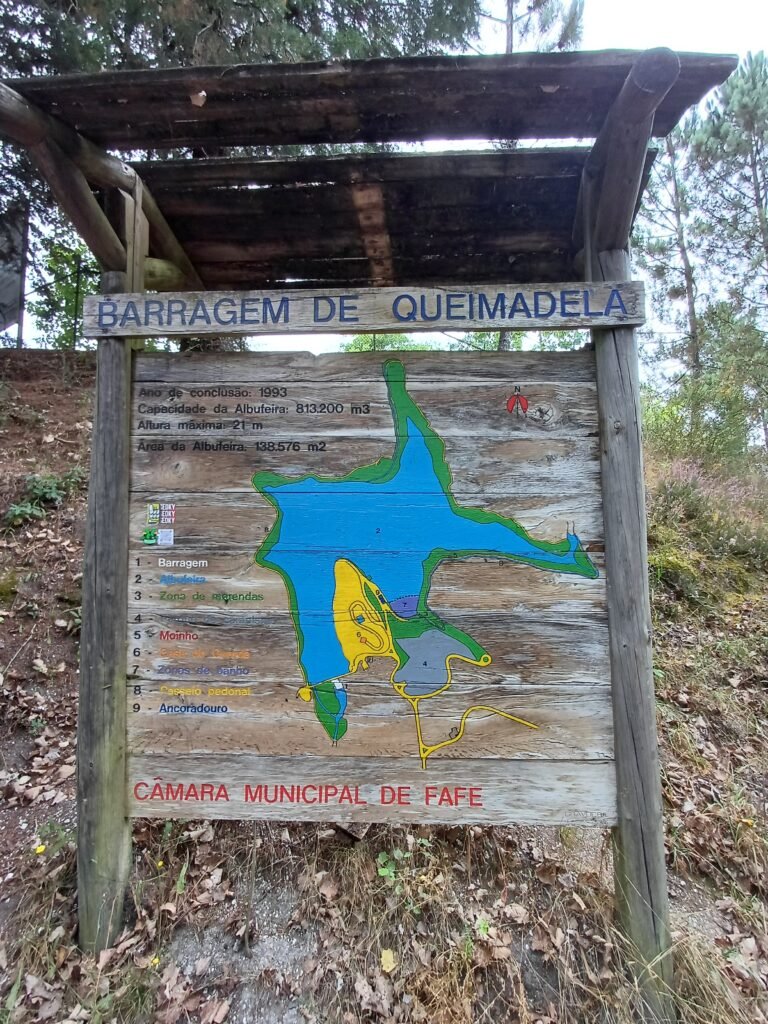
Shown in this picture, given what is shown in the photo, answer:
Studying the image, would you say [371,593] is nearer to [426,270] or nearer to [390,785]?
[390,785]

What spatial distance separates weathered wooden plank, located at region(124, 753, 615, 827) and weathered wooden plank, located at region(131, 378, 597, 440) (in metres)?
1.47

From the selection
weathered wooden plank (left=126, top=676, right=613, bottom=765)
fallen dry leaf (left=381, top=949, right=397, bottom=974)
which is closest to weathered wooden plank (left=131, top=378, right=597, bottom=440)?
weathered wooden plank (left=126, top=676, right=613, bottom=765)

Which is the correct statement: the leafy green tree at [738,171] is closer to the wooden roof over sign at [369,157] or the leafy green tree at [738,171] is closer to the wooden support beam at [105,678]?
the wooden roof over sign at [369,157]

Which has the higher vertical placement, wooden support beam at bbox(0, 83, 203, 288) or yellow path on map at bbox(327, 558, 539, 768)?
wooden support beam at bbox(0, 83, 203, 288)

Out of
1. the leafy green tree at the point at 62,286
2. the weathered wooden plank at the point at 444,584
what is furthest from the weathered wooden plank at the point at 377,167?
the leafy green tree at the point at 62,286

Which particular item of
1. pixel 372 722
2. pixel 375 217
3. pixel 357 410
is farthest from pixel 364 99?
pixel 372 722

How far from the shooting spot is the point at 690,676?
450 centimetres

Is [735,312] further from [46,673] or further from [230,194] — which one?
[46,673]

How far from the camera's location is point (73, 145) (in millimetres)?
2447

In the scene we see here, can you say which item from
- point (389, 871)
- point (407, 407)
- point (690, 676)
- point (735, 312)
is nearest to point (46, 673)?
point (389, 871)

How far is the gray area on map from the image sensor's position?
7.98 feet

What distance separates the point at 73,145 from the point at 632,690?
11.2 ft

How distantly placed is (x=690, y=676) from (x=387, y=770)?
3.24 metres

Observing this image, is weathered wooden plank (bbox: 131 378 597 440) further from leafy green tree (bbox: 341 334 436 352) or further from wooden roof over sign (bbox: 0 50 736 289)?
leafy green tree (bbox: 341 334 436 352)
